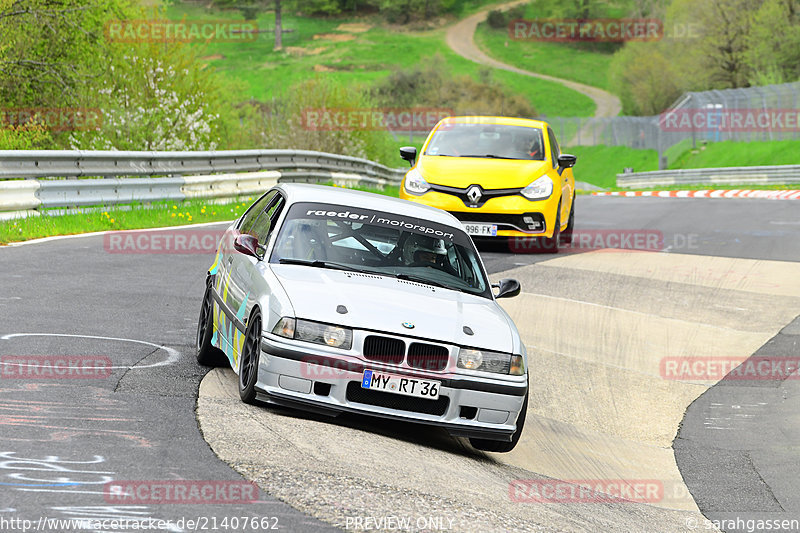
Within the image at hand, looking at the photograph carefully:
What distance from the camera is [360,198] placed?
828cm

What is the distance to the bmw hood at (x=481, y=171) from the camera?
51.8 feet

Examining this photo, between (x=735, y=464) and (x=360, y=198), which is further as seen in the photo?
(x=360, y=198)

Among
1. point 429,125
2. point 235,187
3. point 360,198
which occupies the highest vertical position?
point 360,198

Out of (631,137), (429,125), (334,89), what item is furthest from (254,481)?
(429,125)

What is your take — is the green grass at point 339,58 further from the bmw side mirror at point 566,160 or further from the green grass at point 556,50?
the bmw side mirror at point 566,160

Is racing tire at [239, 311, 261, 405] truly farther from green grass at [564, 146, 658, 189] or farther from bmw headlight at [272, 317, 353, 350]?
green grass at [564, 146, 658, 189]

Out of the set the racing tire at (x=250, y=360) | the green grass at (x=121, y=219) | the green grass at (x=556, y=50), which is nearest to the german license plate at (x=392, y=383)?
the racing tire at (x=250, y=360)

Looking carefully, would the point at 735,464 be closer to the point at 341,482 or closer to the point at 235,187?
the point at 341,482

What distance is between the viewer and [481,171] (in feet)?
52.3

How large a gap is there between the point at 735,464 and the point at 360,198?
3268 millimetres

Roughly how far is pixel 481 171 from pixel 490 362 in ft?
31.2

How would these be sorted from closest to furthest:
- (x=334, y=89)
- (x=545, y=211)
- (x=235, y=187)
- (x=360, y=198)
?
(x=360, y=198), (x=545, y=211), (x=235, y=187), (x=334, y=89)

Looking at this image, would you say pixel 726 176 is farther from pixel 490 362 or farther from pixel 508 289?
pixel 490 362

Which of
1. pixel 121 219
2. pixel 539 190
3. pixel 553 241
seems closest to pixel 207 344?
pixel 539 190
